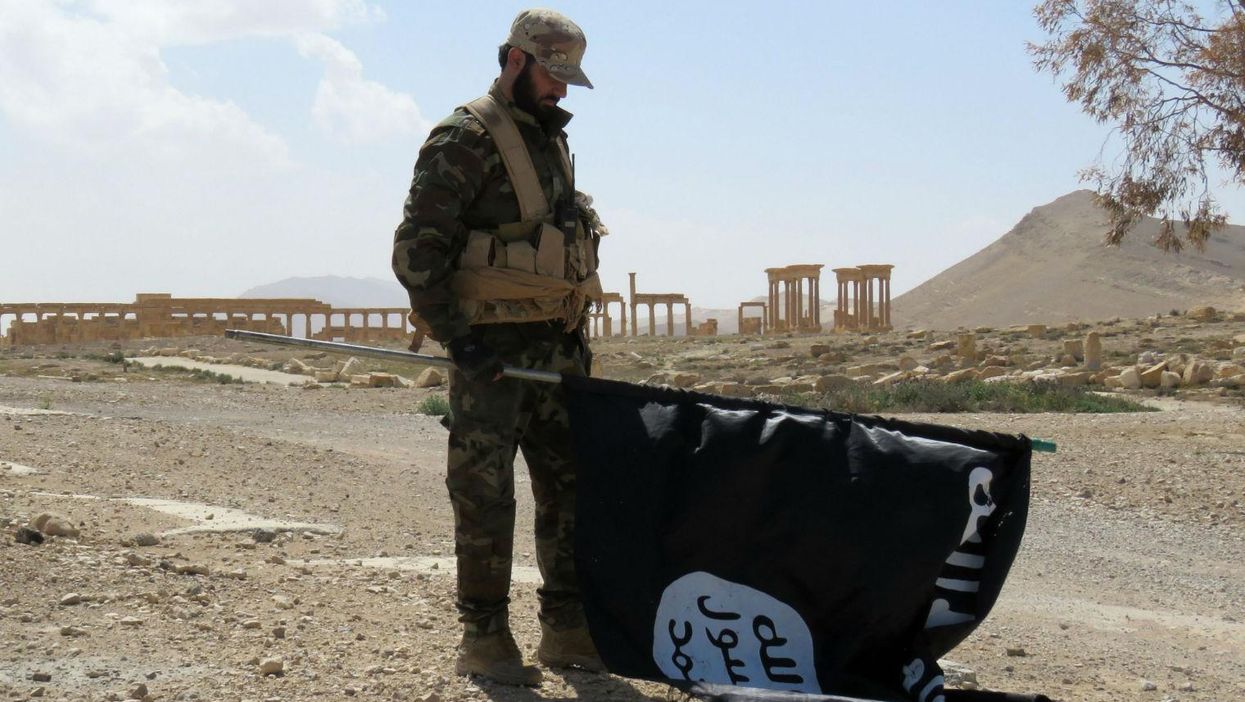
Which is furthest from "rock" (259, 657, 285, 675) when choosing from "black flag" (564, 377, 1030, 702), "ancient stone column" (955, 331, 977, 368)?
"ancient stone column" (955, 331, 977, 368)

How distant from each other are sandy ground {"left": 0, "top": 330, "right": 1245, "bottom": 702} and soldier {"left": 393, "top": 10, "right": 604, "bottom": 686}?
0.86 feet

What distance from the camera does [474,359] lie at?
414cm

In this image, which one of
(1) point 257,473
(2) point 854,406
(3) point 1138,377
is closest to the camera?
(1) point 257,473

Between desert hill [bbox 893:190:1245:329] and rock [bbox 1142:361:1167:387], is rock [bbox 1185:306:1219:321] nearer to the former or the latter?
rock [bbox 1142:361:1167:387]

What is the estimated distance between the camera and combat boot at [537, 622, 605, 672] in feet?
14.6

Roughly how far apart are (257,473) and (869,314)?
2235 inches

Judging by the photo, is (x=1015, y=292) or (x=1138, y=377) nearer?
(x=1138, y=377)

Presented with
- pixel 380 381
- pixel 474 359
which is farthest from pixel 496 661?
pixel 380 381

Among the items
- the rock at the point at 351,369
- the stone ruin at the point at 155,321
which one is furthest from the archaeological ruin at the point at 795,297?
the rock at the point at 351,369

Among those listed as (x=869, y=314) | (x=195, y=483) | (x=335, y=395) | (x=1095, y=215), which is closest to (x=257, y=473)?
(x=195, y=483)

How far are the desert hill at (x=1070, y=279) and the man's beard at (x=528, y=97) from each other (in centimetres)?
7333

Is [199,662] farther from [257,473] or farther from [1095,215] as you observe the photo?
[1095,215]

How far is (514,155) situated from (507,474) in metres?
1.05

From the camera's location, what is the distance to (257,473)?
32.1 ft
